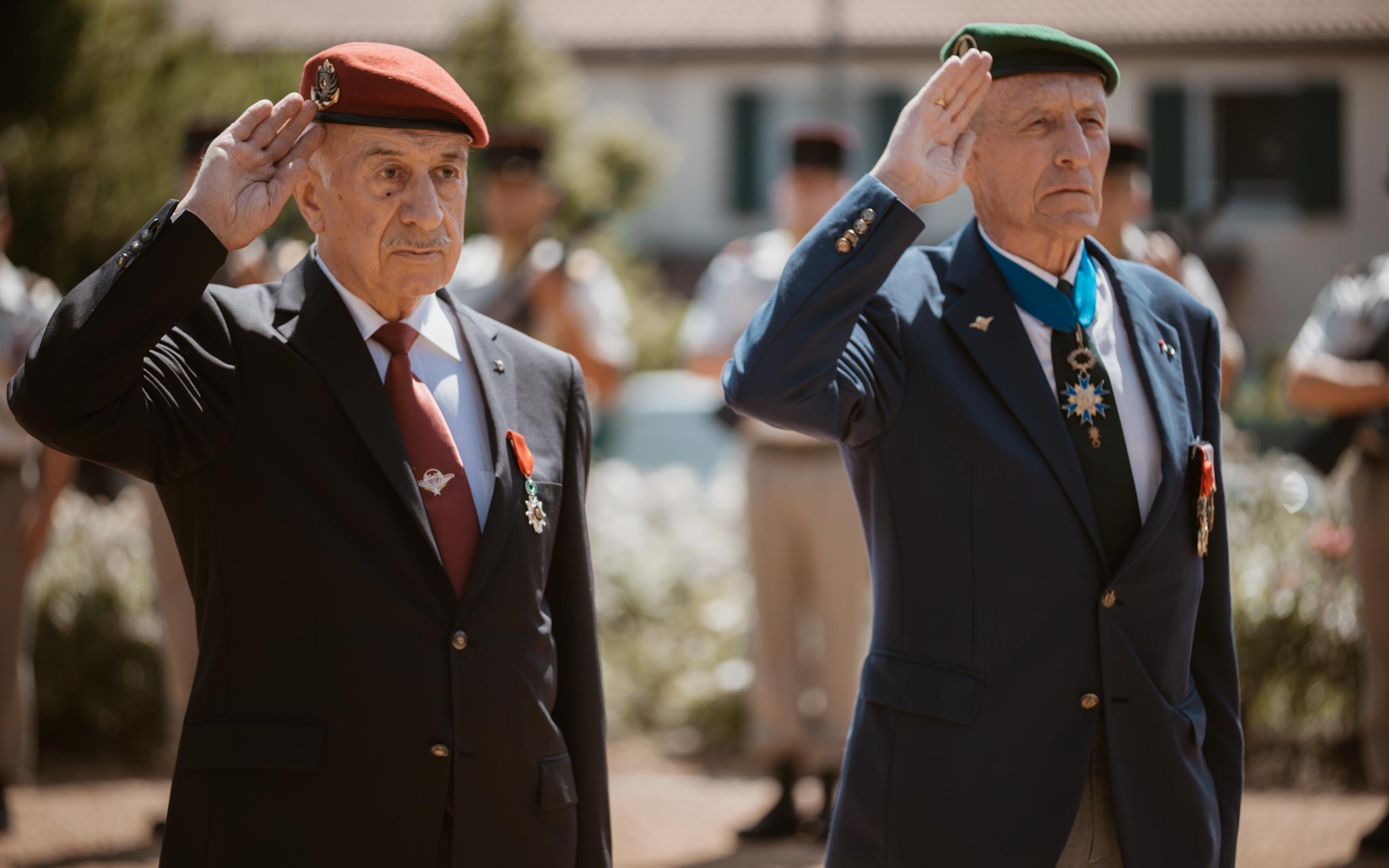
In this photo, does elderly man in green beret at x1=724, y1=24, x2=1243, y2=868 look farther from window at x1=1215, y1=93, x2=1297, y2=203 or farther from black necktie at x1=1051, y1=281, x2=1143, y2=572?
window at x1=1215, y1=93, x2=1297, y2=203

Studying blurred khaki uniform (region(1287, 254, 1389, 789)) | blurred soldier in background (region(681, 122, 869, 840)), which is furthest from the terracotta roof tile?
blurred khaki uniform (region(1287, 254, 1389, 789))

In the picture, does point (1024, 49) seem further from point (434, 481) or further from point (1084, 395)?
point (434, 481)

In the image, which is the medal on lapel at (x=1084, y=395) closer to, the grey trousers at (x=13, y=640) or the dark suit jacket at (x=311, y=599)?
the dark suit jacket at (x=311, y=599)

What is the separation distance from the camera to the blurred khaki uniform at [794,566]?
19.6ft

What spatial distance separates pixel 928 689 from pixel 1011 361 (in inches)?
24.1

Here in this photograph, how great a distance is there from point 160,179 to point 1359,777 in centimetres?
981

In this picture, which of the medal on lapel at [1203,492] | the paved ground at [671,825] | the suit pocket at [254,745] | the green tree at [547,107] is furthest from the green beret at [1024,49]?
the green tree at [547,107]

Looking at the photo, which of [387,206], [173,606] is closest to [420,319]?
[387,206]

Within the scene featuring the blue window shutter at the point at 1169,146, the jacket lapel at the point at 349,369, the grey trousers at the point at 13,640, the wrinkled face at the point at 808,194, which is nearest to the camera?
the jacket lapel at the point at 349,369

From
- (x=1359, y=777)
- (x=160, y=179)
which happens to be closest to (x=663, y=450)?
(x=160, y=179)

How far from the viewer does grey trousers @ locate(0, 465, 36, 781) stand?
18.5 ft

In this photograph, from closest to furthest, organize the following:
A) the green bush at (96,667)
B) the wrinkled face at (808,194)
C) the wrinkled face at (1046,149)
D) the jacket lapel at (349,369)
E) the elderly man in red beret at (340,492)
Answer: the elderly man in red beret at (340,492) < the jacket lapel at (349,369) < the wrinkled face at (1046,149) < the wrinkled face at (808,194) < the green bush at (96,667)

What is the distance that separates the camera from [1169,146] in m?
21.1

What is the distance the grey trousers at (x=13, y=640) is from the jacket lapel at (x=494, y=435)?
11.2 feet
